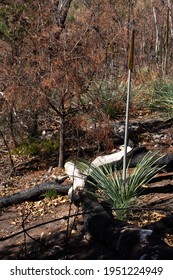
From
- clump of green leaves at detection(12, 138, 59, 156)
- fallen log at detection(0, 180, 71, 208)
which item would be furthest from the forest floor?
clump of green leaves at detection(12, 138, 59, 156)

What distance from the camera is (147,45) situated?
23.6 metres

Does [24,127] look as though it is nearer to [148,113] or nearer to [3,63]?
[3,63]

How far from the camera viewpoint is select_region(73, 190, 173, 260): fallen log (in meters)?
3.39

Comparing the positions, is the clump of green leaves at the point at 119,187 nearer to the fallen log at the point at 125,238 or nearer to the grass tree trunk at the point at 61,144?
the fallen log at the point at 125,238

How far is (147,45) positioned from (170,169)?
1794 cm

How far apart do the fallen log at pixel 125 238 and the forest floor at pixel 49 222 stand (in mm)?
136

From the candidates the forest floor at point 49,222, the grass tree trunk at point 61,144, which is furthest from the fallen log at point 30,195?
the grass tree trunk at point 61,144

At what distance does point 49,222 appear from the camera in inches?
130

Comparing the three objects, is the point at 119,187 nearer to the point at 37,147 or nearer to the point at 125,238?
the point at 125,238

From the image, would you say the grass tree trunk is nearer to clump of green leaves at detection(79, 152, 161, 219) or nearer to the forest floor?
the forest floor

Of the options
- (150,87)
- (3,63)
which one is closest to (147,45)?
(150,87)

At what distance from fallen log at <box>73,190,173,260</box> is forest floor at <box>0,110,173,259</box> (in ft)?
0.45

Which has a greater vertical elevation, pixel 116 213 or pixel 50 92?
pixel 50 92
